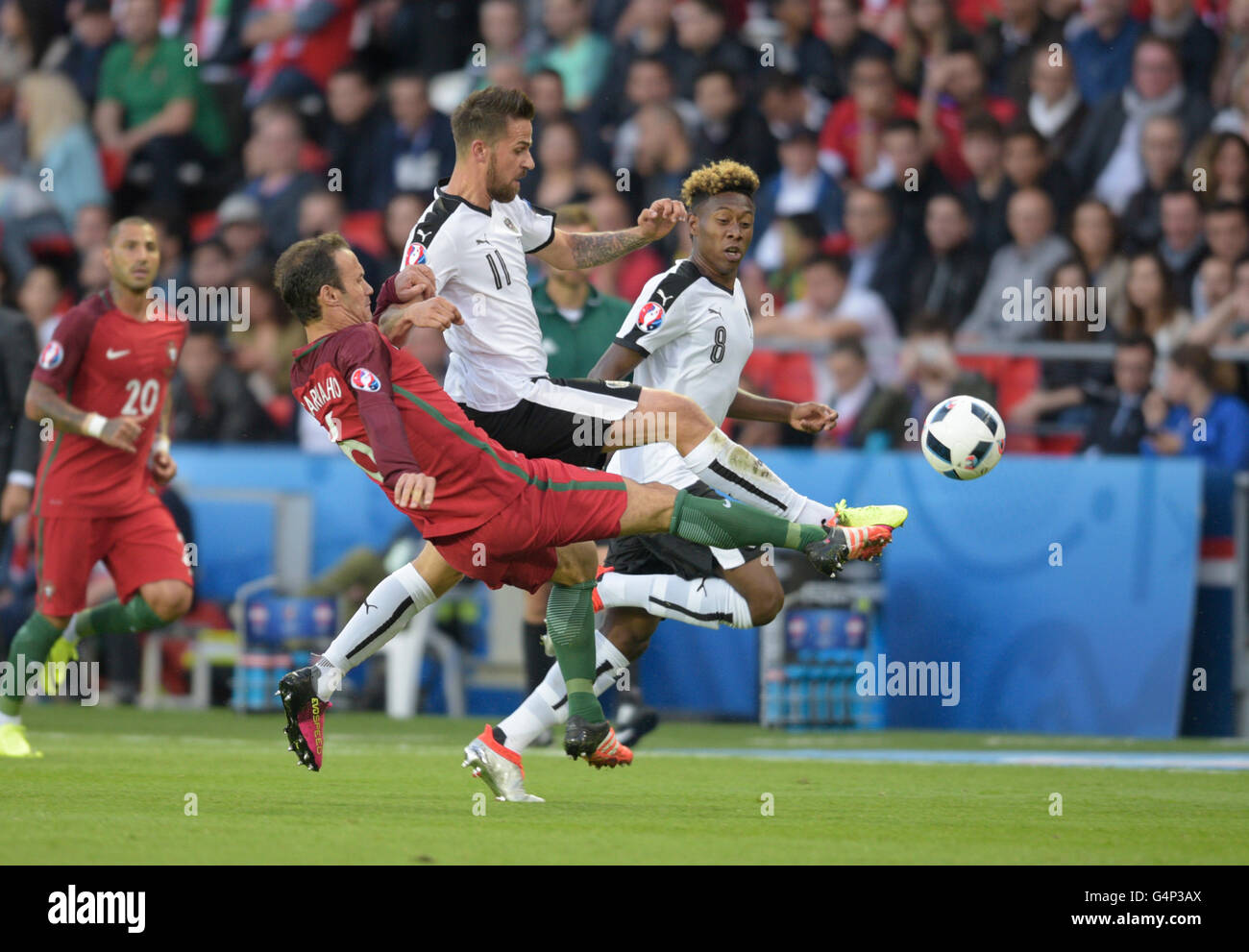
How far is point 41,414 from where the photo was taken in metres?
9.57

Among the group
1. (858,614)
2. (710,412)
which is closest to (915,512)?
(858,614)

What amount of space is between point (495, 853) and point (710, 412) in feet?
11.6

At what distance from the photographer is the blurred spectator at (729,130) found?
48.2 feet

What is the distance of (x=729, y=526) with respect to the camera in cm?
687

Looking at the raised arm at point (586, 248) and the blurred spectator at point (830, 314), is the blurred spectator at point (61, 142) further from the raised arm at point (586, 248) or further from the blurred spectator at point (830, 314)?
the raised arm at point (586, 248)

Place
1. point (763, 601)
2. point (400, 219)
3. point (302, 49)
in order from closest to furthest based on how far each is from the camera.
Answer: point (763, 601)
point (400, 219)
point (302, 49)

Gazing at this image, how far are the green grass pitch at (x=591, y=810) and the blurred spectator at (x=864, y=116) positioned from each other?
5.58 meters

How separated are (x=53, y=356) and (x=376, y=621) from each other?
10.2ft

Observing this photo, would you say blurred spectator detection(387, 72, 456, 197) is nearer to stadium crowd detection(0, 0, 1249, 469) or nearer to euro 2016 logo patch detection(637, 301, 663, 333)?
stadium crowd detection(0, 0, 1249, 469)

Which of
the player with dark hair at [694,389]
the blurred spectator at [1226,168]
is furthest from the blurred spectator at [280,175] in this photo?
the player with dark hair at [694,389]

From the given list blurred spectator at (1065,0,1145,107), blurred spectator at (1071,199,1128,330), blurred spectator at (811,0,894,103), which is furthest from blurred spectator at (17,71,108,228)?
blurred spectator at (1071,199,1128,330)

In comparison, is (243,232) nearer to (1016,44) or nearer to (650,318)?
(1016,44)

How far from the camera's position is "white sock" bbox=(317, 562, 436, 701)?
24.1ft

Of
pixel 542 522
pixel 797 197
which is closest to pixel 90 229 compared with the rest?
pixel 797 197
